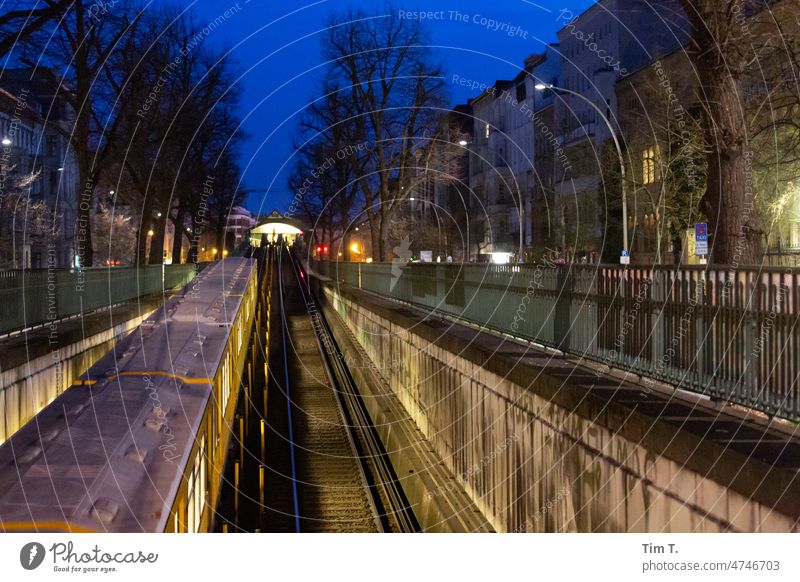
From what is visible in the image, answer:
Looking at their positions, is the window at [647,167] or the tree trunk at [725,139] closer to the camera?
the tree trunk at [725,139]

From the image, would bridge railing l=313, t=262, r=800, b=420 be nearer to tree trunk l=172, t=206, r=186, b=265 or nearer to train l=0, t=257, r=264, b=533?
train l=0, t=257, r=264, b=533

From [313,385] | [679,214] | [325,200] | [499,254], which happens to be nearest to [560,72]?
[499,254]

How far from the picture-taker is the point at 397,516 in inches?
759

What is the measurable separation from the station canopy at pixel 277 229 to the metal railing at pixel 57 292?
8323 cm

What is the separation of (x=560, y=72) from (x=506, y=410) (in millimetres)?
73879

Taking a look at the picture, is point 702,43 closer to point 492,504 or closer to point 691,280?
point 691,280

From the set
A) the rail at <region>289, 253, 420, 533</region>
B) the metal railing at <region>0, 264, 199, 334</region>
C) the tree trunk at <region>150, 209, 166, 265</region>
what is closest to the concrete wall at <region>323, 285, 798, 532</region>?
the rail at <region>289, 253, 420, 533</region>

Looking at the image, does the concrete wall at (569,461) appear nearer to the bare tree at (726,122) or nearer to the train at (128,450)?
the train at (128,450)

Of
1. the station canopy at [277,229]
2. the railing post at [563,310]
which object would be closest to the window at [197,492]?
the railing post at [563,310]

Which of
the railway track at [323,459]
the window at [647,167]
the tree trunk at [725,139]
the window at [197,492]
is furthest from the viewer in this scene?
the window at [647,167]

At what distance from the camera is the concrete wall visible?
714 cm

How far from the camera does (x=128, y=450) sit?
320 inches

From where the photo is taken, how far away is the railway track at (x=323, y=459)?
19484 millimetres

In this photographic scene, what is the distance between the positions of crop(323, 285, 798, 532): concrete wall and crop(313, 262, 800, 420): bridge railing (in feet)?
4.05
